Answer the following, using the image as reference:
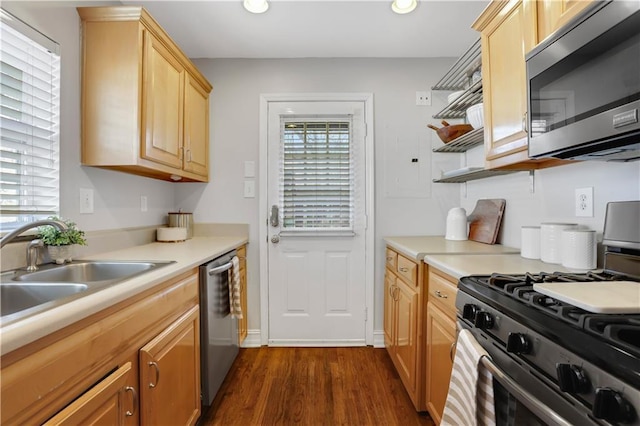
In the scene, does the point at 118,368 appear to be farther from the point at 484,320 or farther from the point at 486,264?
the point at 486,264

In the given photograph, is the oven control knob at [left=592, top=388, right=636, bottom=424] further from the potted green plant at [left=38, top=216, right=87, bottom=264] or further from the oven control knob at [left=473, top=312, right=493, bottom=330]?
the potted green plant at [left=38, top=216, right=87, bottom=264]

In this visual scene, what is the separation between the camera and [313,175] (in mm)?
2568

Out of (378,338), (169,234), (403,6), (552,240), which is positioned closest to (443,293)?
(552,240)

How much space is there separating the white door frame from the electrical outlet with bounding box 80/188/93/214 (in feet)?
3.84

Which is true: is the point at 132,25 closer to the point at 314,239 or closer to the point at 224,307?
the point at 224,307

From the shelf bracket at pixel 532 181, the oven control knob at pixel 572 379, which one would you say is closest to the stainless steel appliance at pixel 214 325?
the oven control knob at pixel 572 379

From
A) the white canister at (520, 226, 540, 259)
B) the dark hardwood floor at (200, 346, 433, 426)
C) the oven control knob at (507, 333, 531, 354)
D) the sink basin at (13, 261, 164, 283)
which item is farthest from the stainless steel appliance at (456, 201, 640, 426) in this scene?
the sink basin at (13, 261, 164, 283)

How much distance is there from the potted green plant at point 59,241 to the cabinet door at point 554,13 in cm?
204

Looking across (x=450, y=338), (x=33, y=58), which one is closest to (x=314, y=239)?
(x=450, y=338)

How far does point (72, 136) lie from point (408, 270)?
1.93m

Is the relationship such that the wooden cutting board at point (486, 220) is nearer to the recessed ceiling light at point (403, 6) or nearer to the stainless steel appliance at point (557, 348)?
the stainless steel appliance at point (557, 348)

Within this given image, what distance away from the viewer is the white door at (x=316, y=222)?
2.57 metres

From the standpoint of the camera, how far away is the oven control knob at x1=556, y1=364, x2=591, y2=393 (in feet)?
1.95

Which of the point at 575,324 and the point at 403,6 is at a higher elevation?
the point at 403,6
